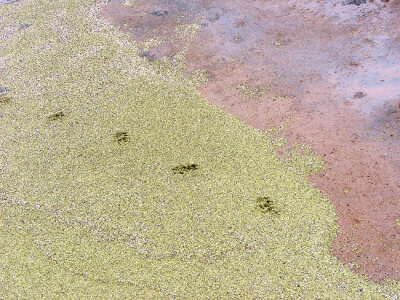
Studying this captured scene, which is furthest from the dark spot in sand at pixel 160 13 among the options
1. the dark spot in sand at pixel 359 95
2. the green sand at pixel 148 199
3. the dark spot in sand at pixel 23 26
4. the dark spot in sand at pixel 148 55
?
the dark spot in sand at pixel 359 95

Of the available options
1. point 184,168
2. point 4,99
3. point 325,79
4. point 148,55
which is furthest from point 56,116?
point 325,79

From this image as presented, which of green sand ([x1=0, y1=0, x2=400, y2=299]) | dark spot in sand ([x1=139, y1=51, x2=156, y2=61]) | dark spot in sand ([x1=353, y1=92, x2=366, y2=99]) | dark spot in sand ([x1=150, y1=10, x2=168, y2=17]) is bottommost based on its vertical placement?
green sand ([x1=0, y1=0, x2=400, y2=299])

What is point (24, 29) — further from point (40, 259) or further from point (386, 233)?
point (386, 233)

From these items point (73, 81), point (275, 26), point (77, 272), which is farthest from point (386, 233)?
point (73, 81)

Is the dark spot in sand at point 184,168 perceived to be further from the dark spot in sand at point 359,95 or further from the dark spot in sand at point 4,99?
the dark spot in sand at point 4,99

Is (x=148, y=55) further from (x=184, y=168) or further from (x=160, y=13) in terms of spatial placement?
(x=184, y=168)

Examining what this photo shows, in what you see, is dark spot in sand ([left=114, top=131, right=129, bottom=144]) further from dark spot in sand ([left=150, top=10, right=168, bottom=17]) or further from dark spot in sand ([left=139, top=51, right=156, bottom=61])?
dark spot in sand ([left=150, top=10, right=168, bottom=17])

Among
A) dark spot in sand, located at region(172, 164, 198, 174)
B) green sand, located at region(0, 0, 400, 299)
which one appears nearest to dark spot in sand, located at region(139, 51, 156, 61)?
green sand, located at region(0, 0, 400, 299)
